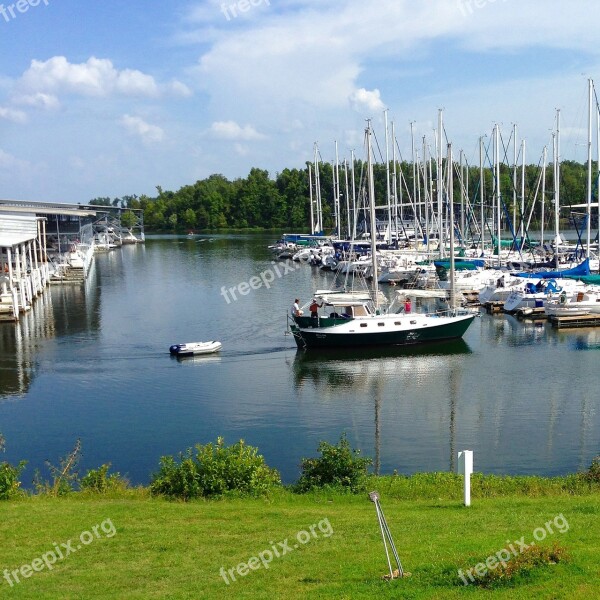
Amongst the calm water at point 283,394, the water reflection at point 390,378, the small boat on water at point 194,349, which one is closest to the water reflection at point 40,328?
the calm water at point 283,394

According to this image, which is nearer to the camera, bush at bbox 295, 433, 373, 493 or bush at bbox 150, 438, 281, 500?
bush at bbox 150, 438, 281, 500

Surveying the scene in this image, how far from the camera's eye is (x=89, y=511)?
52.7 feet

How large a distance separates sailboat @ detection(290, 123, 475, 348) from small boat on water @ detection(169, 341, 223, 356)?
4.41 metres

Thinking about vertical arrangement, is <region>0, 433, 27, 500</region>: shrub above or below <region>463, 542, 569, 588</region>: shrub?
below

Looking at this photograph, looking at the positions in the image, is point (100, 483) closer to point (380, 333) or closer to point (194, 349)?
point (194, 349)

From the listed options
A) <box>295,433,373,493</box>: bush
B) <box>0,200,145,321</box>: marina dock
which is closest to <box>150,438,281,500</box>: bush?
<box>295,433,373,493</box>: bush

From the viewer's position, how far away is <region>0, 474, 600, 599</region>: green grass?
10.6 m

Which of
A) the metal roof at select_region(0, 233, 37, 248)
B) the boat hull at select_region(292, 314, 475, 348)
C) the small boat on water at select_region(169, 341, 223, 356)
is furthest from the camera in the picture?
the metal roof at select_region(0, 233, 37, 248)

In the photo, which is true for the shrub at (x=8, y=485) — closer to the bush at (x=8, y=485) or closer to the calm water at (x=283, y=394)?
the bush at (x=8, y=485)

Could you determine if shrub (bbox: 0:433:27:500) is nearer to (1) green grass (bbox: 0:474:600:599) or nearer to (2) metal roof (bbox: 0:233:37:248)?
(1) green grass (bbox: 0:474:600:599)

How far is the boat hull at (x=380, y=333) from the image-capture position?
136 ft

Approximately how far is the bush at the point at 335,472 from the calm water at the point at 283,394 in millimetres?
4083

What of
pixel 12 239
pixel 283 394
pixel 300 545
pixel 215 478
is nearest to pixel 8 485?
pixel 215 478

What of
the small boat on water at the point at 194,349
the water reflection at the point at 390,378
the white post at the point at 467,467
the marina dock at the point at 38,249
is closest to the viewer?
the white post at the point at 467,467
